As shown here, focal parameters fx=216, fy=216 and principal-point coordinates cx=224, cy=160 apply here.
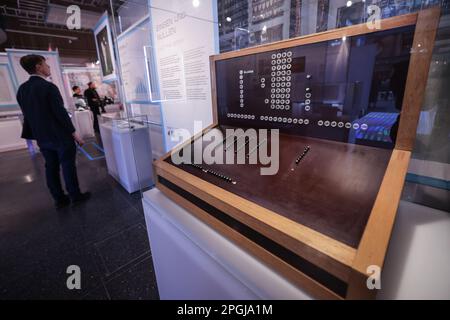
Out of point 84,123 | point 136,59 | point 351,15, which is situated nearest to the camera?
point 351,15

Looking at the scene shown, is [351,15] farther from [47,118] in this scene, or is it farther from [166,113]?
[47,118]

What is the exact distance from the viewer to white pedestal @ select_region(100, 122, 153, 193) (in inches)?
85.0

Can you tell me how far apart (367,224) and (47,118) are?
7.37 feet

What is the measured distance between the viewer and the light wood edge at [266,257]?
1.26 feet

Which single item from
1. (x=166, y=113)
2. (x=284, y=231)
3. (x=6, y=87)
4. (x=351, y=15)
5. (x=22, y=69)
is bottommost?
(x=284, y=231)

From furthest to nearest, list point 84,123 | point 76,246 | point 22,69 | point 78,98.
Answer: point 78,98 → point 84,123 → point 22,69 → point 76,246

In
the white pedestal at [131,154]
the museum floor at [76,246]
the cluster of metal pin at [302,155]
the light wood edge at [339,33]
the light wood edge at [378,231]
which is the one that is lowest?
the museum floor at [76,246]

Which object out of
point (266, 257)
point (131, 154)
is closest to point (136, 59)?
point (131, 154)

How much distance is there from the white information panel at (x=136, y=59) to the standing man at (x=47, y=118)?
87 cm

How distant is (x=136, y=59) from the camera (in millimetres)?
2539

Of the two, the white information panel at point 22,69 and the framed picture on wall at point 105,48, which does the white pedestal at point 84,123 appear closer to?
the white information panel at point 22,69

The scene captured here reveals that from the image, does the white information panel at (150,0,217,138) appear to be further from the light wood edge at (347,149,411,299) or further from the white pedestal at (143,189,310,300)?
the light wood edge at (347,149,411,299)

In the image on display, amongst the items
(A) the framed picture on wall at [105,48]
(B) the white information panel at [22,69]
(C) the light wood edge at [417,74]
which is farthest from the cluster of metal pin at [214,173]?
(B) the white information panel at [22,69]

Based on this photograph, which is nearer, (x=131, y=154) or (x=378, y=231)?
(x=378, y=231)
